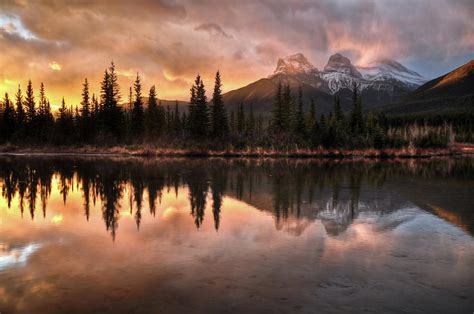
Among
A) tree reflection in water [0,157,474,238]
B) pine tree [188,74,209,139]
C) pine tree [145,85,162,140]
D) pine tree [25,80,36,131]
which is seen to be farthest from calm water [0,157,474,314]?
pine tree [25,80,36,131]

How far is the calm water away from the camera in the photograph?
7.15 m

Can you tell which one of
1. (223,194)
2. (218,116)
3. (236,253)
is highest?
(218,116)

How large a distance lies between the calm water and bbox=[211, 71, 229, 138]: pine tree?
188 feet

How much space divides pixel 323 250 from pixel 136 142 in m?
65.1

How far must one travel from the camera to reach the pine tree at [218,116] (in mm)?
76925

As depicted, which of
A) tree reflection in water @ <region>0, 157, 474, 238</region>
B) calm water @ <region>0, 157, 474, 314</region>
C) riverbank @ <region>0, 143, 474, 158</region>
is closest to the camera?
calm water @ <region>0, 157, 474, 314</region>

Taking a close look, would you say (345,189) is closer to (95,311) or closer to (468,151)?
(95,311)

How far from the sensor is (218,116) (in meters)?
79.0

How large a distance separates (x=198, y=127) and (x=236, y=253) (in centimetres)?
6784

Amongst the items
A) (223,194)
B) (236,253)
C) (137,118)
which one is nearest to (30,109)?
(137,118)

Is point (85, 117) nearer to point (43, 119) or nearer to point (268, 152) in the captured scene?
point (43, 119)

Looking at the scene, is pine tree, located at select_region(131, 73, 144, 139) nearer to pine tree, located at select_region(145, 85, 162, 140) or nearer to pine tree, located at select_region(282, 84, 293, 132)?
pine tree, located at select_region(145, 85, 162, 140)

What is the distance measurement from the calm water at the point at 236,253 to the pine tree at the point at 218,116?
57.3 meters

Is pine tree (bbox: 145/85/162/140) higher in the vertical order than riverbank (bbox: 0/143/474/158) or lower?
higher
